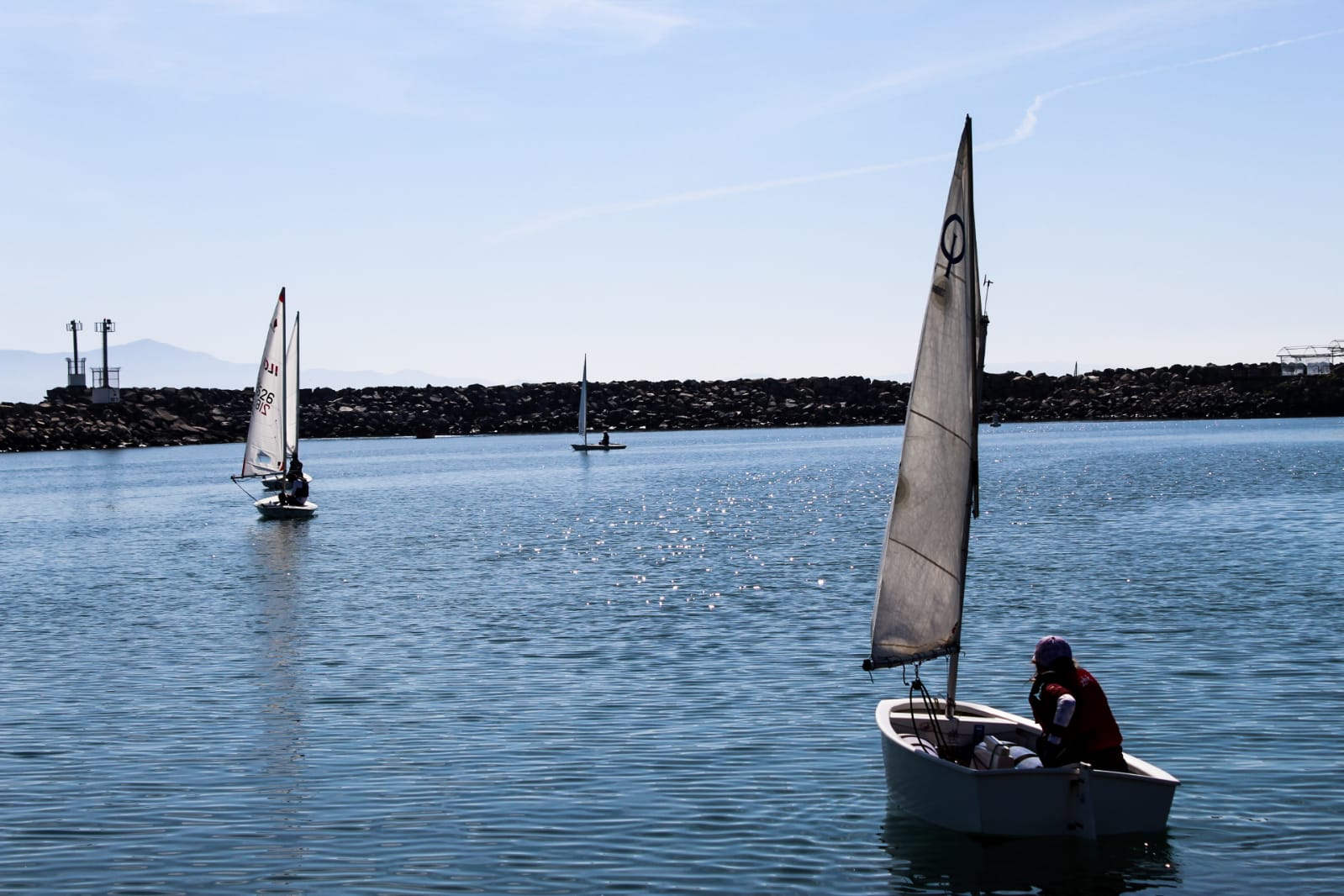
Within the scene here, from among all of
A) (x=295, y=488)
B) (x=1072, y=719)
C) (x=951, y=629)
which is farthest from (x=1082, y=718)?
(x=295, y=488)

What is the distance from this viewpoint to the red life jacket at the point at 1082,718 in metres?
14.1

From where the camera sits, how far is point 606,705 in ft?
73.4

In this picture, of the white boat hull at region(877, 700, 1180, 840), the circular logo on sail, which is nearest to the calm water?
the white boat hull at region(877, 700, 1180, 840)

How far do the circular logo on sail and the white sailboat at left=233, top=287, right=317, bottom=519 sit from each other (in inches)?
2016

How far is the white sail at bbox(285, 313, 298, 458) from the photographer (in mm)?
64625

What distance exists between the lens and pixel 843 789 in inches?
678

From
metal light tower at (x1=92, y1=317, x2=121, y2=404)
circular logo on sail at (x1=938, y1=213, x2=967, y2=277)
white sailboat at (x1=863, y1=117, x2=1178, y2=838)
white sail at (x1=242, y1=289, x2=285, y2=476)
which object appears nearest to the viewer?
white sailboat at (x1=863, y1=117, x2=1178, y2=838)

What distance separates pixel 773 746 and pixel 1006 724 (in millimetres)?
4213

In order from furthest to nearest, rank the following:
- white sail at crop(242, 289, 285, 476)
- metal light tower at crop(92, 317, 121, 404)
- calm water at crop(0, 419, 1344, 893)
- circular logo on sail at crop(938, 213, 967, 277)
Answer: metal light tower at crop(92, 317, 121, 404)
white sail at crop(242, 289, 285, 476)
circular logo on sail at crop(938, 213, 967, 277)
calm water at crop(0, 419, 1344, 893)

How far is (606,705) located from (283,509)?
44.4 metres

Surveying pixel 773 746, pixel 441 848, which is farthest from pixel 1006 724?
pixel 441 848

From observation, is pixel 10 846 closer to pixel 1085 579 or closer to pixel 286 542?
pixel 1085 579

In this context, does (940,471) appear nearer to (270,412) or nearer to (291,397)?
(270,412)

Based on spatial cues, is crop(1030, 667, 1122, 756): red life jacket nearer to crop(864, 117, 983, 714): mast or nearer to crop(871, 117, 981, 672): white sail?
crop(864, 117, 983, 714): mast
